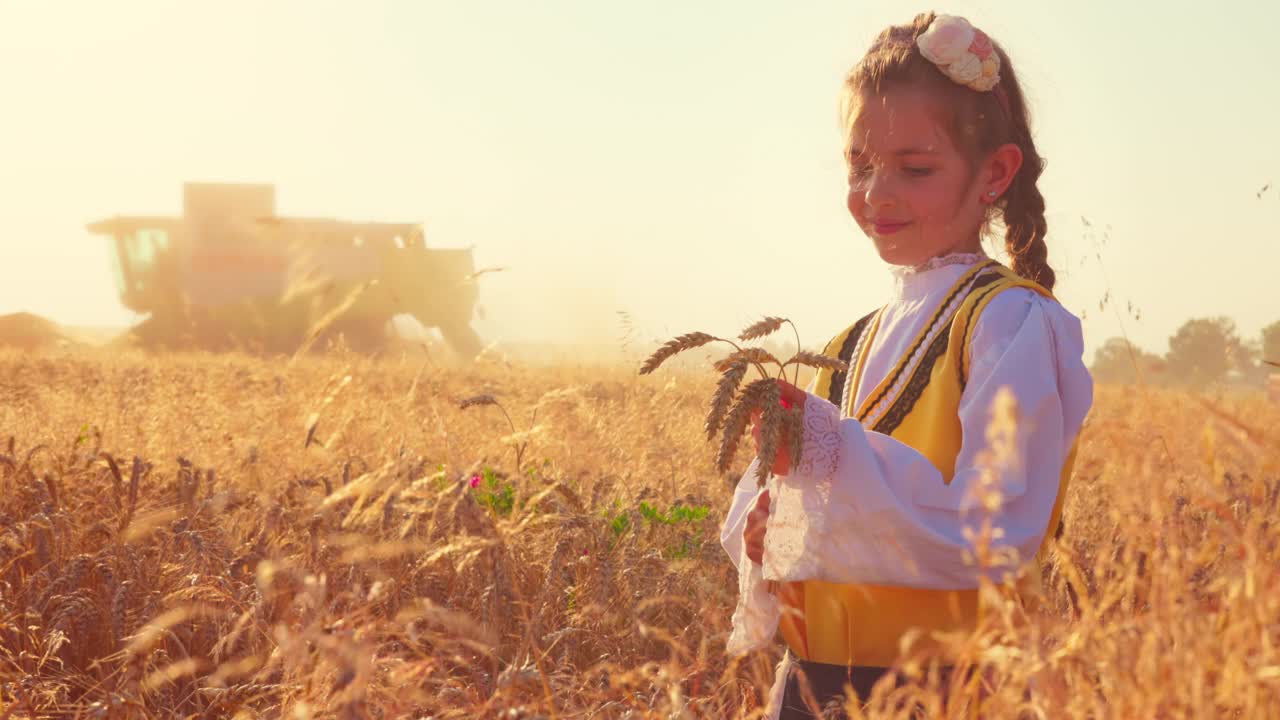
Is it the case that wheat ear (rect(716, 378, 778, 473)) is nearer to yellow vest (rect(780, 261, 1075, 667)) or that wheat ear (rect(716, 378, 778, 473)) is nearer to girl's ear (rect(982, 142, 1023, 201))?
yellow vest (rect(780, 261, 1075, 667))

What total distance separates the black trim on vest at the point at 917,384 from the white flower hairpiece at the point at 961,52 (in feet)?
1.32

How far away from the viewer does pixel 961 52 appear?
169 cm

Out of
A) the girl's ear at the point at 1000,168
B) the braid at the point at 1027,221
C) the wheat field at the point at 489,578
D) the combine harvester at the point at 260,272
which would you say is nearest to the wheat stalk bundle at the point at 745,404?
the wheat field at the point at 489,578

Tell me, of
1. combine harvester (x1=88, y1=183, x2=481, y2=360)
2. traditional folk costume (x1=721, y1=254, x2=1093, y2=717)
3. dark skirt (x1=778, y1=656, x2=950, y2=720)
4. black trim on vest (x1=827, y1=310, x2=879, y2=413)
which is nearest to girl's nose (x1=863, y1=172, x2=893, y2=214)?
traditional folk costume (x1=721, y1=254, x2=1093, y2=717)

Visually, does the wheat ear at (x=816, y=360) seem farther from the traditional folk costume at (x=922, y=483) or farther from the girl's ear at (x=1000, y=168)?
the girl's ear at (x=1000, y=168)

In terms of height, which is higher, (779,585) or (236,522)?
(779,585)

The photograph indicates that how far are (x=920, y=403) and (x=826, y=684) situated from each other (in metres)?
0.49

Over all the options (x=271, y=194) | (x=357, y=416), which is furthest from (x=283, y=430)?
(x=271, y=194)

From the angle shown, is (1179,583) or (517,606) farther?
(517,606)

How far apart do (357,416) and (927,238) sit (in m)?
3.19

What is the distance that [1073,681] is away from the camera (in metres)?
1.06

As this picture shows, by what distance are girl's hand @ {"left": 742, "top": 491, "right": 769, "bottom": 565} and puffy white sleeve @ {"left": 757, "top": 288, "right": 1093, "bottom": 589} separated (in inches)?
7.6

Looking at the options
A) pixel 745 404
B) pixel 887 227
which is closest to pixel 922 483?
pixel 745 404

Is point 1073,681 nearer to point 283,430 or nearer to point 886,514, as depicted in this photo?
point 886,514
